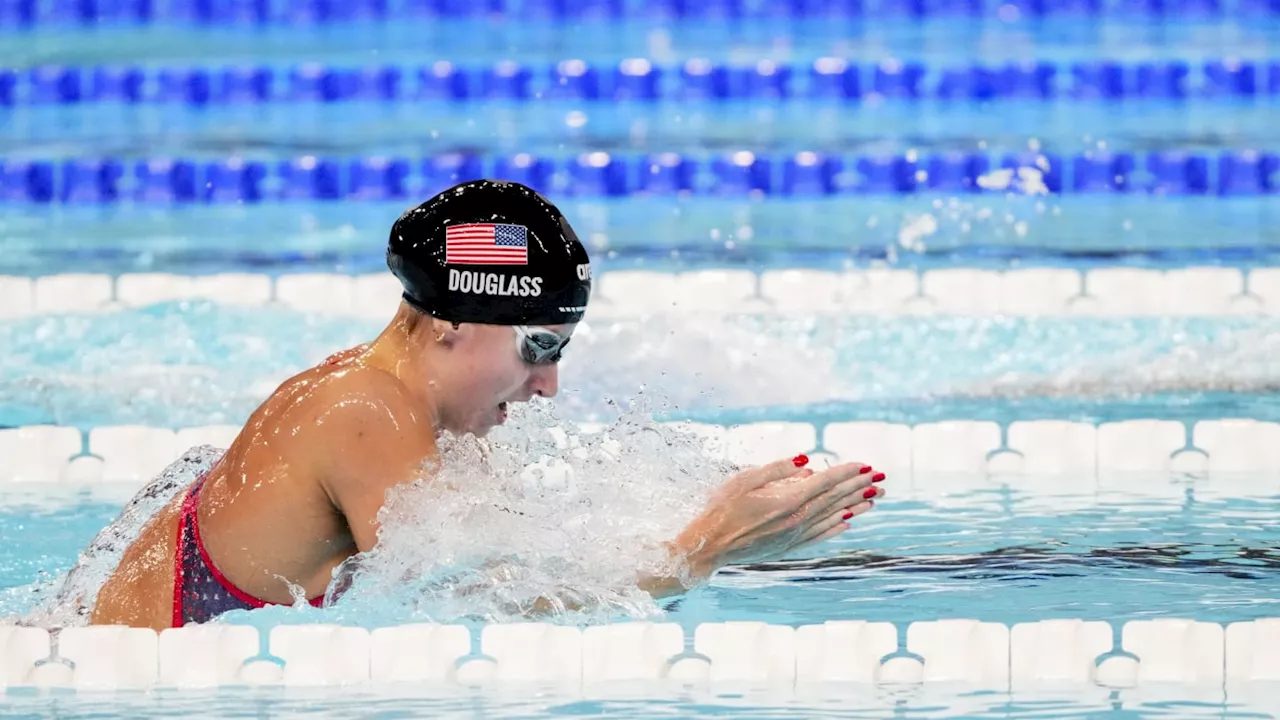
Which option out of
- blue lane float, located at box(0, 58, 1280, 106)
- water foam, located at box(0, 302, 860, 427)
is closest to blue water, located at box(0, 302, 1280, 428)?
water foam, located at box(0, 302, 860, 427)

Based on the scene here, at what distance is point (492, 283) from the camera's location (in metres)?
2.25

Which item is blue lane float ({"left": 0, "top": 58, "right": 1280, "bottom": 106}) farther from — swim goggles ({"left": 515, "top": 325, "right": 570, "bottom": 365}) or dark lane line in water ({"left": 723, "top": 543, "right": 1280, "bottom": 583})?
swim goggles ({"left": 515, "top": 325, "right": 570, "bottom": 365})

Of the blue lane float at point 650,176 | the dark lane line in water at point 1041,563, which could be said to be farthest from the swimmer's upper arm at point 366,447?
the blue lane float at point 650,176

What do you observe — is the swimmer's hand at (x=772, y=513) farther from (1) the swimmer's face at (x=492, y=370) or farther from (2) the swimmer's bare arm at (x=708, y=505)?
(1) the swimmer's face at (x=492, y=370)

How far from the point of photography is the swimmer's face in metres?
2.26

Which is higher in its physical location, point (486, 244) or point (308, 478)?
point (486, 244)

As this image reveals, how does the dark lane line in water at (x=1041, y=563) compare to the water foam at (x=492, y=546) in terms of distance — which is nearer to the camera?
the water foam at (x=492, y=546)

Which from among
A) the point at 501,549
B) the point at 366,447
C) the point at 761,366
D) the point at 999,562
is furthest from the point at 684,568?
the point at 761,366

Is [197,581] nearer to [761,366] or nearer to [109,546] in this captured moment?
[109,546]

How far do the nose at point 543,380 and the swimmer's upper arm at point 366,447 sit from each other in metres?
0.14

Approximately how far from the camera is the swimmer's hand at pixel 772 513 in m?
2.13

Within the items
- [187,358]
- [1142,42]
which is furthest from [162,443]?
[1142,42]

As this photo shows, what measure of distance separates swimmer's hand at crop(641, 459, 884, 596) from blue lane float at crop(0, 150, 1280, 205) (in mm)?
5254

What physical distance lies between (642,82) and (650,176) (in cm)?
70
